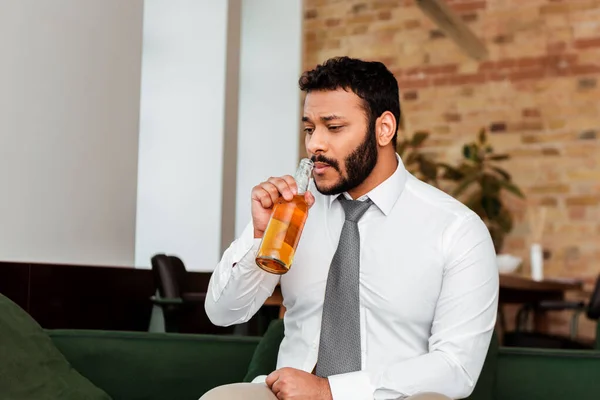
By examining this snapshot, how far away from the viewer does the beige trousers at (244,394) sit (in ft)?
4.83

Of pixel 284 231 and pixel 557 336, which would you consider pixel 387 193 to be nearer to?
pixel 284 231

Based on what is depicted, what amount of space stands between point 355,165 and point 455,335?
0.41 m

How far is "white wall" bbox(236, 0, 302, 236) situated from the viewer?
19.7ft

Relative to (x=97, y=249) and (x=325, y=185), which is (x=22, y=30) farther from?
(x=325, y=185)

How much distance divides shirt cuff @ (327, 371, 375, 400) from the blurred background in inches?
63.7

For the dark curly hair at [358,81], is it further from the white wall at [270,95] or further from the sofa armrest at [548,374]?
the white wall at [270,95]

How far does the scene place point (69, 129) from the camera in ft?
10.5

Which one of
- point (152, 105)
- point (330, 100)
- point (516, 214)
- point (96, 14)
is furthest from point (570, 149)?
point (330, 100)

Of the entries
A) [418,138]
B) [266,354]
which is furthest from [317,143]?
[418,138]

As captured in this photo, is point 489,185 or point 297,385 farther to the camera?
point 489,185

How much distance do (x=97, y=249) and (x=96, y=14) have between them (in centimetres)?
97

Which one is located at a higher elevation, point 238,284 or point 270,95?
point 270,95

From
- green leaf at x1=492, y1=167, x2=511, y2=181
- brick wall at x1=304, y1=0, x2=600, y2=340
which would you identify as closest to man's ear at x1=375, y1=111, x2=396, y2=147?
green leaf at x1=492, y1=167, x2=511, y2=181

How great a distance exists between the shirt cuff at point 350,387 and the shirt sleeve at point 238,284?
29 cm
